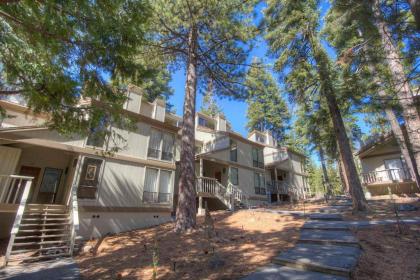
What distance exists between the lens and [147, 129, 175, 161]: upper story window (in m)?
14.2

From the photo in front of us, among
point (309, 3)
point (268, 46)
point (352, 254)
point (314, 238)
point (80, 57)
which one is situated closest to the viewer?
point (352, 254)

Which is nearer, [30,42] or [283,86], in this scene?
[30,42]

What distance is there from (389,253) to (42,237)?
1083 cm

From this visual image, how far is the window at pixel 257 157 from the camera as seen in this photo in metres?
22.1

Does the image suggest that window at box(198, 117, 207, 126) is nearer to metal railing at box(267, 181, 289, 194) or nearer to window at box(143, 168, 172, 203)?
metal railing at box(267, 181, 289, 194)

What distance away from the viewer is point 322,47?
1154 centimetres

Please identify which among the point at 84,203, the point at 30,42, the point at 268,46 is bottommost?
the point at 84,203

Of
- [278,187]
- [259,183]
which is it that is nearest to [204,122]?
[259,183]

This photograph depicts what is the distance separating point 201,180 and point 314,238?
9.92 m

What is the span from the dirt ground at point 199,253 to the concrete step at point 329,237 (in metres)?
0.35

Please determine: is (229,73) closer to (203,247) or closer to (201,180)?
(201,180)

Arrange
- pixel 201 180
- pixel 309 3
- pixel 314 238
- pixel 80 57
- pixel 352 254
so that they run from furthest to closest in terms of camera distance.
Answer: pixel 201 180 < pixel 309 3 < pixel 314 238 < pixel 80 57 < pixel 352 254

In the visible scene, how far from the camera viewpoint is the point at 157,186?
13781 millimetres

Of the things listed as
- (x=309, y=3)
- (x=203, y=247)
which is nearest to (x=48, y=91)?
(x=203, y=247)
